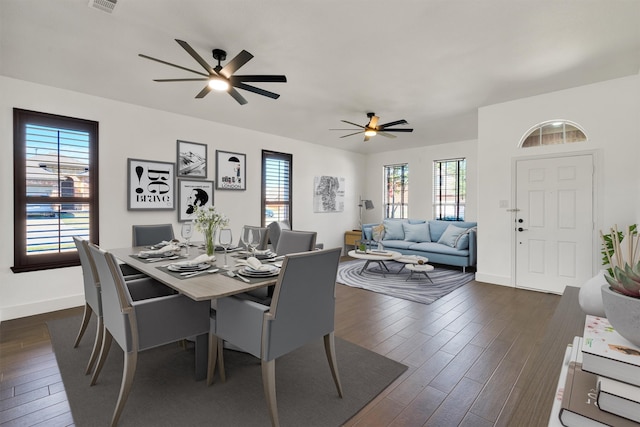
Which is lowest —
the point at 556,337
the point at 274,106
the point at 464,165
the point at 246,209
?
the point at 556,337

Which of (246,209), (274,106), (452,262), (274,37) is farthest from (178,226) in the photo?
(452,262)

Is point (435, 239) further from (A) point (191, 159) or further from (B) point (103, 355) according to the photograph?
(B) point (103, 355)

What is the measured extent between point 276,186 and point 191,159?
179 cm

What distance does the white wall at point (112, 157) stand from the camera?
3371 millimetres

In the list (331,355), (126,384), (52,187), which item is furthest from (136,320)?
(52,187)

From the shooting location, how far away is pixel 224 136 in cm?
524

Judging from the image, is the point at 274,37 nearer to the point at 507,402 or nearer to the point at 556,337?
the point at 556,337

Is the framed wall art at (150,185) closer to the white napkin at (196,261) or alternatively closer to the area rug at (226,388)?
the area rug at (226,388)

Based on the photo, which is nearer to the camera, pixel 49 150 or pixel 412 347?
pixel 412 347

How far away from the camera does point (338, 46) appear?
9.63ft

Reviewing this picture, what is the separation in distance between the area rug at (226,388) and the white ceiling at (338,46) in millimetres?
2771

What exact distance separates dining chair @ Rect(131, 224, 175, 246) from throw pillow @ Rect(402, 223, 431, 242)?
493cm

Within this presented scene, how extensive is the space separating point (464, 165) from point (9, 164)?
7425 millimetres

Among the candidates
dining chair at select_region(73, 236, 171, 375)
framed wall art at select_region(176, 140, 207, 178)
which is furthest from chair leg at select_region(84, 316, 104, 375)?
framed wall art at select_region(176, 140, 207, 178)
